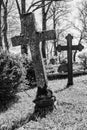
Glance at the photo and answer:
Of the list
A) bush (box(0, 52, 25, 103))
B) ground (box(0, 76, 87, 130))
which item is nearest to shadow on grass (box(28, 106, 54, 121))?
ground (box(0, 76, 87, 130))

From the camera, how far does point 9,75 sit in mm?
5445

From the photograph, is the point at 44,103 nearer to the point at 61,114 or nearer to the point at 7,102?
the point at 61,114

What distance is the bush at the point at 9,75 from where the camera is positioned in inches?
211

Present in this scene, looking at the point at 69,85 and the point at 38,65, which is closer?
the point at 38,65

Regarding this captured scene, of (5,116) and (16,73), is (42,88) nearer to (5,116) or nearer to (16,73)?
(5,116)

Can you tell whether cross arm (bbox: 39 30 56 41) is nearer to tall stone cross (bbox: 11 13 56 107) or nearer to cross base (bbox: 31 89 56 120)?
tall stone cross (bbox: 11 13 56 107)

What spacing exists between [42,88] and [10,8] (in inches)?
698

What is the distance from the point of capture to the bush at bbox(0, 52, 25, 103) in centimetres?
535

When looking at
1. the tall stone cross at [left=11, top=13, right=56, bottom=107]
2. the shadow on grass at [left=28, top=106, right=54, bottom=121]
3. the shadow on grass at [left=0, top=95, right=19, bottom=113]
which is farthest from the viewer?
the shadow on grass at [left=0, top=95, right=19, bottom=113]

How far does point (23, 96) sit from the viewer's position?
6.23 metres

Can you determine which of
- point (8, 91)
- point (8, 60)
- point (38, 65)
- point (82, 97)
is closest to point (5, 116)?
point (8, 91)

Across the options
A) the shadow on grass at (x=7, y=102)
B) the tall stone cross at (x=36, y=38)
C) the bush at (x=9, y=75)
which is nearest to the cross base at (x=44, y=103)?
the tall stone cross at (x=36, y=38)

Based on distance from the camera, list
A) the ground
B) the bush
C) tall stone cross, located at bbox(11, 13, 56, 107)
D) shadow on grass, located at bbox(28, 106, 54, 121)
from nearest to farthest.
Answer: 1. the ground
2. shadow on grass, located at bbox(28, 106, 54, 121)
3. tall stone cross, located at bbox(11, 13, 56, 107)
4. the bush

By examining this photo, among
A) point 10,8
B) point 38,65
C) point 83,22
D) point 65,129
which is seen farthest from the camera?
point 83,22
